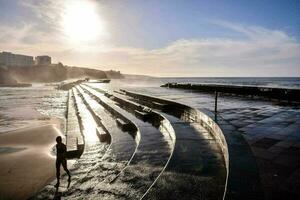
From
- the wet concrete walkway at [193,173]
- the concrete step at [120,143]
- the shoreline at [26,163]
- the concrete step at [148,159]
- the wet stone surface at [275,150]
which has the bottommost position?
the shoreline at [26,163]

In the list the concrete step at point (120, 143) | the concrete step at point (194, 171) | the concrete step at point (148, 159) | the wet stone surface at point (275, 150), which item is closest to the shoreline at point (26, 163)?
the concrete step at point (120, 143)

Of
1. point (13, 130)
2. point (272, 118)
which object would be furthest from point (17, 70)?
point (272, 118)

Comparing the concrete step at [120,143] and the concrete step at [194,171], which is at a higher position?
the concrete step at [194,171]

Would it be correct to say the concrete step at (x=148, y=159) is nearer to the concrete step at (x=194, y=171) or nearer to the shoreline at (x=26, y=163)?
the concrete step at (x=194, y=171)

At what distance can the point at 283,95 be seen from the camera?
1778 cm

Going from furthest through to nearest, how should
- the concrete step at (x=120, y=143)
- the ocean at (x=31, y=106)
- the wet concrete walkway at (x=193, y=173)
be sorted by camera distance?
1. the ocean at (x=31, y=106)
2. the concrete step at (x=120, y=143)
3. the wet concrete walkway at (x=193, y=173)

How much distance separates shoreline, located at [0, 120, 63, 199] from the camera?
7.27m

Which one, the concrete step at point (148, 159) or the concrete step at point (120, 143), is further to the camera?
the concrete step at point (120, 143)

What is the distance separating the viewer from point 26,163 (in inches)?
379

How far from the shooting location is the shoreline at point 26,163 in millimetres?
7273

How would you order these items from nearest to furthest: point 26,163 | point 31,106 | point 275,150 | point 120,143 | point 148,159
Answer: point 275,150
point 148,159
point 26,163
point 120,143
point 31,106

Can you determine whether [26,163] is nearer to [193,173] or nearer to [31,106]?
[193,173]

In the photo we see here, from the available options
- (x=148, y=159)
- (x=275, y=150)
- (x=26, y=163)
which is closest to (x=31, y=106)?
(x=26, y=163)

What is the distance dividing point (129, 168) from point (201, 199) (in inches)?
110
